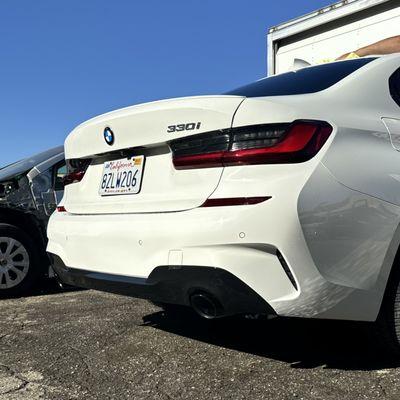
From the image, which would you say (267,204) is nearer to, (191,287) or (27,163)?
(191,287)

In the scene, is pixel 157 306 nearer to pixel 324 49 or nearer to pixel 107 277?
pixel 107 277

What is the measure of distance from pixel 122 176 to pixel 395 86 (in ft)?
5.20

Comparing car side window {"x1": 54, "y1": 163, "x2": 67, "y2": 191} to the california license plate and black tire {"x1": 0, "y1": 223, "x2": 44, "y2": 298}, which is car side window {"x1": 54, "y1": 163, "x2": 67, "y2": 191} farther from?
the california license plate

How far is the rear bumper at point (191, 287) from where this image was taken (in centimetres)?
249

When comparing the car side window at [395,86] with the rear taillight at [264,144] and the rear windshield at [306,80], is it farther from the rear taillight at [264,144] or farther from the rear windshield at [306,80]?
the rear taillight at [264,144]

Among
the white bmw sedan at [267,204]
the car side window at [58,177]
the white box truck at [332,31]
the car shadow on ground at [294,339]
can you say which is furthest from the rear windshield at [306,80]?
the car side window at [58,177]

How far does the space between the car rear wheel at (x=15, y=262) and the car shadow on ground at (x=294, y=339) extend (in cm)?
156

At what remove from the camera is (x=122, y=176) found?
10.0ft

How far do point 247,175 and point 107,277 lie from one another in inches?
39.5

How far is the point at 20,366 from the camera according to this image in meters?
3.09

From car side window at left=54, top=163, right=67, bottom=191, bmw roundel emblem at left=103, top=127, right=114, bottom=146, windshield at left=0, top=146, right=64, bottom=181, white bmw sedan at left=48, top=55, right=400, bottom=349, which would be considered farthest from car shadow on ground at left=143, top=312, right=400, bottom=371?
windshield at left=0, top=146, right=64, bottom=181

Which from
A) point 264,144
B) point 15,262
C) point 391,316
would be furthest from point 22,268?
point 391,316

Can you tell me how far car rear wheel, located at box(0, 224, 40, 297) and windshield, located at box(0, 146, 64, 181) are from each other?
1.67 ft

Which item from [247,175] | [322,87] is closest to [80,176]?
[247,175]
